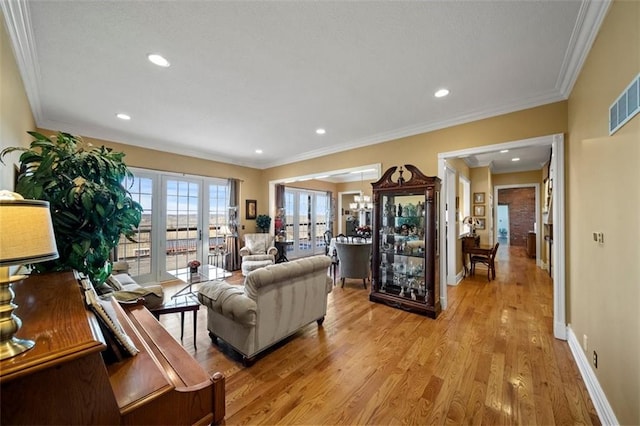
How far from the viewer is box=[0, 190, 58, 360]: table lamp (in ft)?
2.23

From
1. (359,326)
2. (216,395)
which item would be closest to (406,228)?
(359,326)

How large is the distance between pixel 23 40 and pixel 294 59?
2130 mm

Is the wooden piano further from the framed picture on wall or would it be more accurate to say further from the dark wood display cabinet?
the framed picture on wall

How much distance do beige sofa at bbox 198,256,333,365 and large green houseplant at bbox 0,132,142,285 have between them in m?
1.08

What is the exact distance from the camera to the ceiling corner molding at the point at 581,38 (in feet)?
5.64

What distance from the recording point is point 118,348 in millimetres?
1040

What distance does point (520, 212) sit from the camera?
1042 centimetres

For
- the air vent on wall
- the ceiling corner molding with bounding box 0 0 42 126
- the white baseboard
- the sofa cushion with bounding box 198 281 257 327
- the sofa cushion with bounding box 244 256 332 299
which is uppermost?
the ceiling corner molding with bounding box 0 0 42 126

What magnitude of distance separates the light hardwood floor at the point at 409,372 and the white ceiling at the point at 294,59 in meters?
2.76

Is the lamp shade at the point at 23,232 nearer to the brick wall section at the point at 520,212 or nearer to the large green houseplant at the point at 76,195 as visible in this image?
the large green houseplant at the point at 76,195

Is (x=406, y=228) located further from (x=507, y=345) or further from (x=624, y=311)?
(x=624, y=311)

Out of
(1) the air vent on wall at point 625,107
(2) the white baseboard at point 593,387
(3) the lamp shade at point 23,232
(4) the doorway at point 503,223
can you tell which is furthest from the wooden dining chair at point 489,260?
(4) the doorway at point 503,223

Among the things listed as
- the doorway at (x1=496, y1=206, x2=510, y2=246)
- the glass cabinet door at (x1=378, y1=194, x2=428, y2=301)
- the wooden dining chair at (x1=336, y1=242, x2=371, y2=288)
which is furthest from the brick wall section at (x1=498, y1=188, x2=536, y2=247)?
the glass cabinet door at (x1=378, y1=194, x2=428, y2=301)

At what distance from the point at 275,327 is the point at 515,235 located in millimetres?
11741
